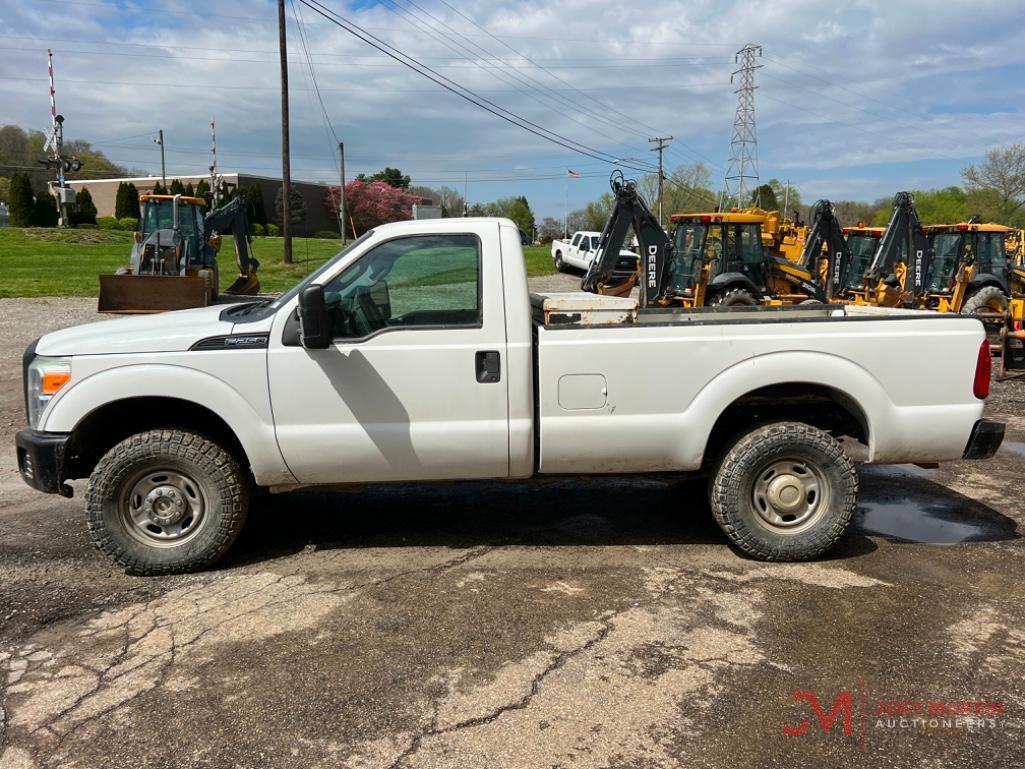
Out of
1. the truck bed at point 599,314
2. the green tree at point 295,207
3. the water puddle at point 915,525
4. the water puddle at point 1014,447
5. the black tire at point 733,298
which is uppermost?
the green tree at point 295,207

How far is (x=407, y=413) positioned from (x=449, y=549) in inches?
41.9

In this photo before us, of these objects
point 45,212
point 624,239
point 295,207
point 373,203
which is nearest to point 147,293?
point 624,239

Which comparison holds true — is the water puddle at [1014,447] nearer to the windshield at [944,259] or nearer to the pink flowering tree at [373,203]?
the windshield at [944,259]

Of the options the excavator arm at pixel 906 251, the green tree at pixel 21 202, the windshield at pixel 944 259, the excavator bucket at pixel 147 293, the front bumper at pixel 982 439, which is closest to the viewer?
the front bumper at pixel 982 439

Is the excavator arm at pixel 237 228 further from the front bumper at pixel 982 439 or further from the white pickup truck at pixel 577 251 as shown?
the front bumper at pixel 982 439

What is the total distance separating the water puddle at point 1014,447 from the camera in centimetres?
805

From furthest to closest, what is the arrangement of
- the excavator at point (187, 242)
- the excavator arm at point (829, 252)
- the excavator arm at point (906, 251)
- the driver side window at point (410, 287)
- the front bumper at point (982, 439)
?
1. the excavator at point (187, 242)
2. the excavator arm at point (829, 252)
3. the excavator arm at point (906, 251)
4. the front bumper at point (982, 439)
5. the driver side window at point (410, 287)

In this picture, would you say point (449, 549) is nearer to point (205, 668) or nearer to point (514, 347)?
point (514, 347)

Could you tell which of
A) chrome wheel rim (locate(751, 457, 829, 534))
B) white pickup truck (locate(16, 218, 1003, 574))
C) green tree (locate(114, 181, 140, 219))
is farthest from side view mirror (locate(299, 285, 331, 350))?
green tree (locate(114, 181, 140, 219))

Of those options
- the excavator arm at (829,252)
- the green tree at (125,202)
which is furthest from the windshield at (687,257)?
the green tree at (125,202)

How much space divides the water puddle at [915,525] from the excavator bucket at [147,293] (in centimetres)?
1403

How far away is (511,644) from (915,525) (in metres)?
3.42

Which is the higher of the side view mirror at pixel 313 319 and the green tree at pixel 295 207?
the green tree at pixel 295 207

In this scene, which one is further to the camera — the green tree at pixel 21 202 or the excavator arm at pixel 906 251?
the green tree at pixel 21 202
